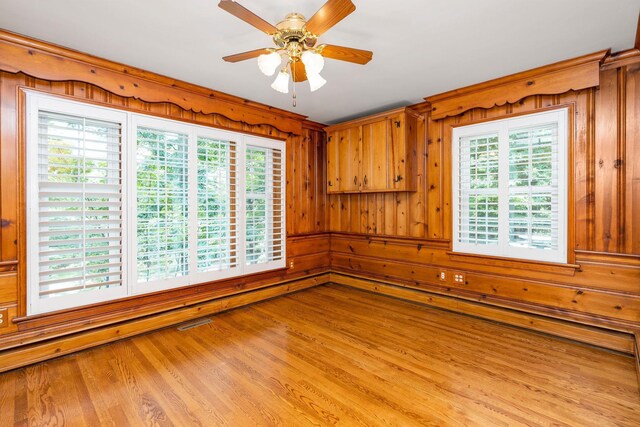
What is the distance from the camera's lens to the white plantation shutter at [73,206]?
8.15 ft

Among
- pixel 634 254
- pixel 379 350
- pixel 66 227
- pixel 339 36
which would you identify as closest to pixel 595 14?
pixel 339 36

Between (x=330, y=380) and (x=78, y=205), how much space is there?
8.29 feet

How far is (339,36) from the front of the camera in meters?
2.36

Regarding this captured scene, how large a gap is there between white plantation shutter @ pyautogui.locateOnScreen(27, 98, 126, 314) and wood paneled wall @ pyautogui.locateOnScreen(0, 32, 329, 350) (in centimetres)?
9

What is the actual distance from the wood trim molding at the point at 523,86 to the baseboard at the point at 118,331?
3171 mm

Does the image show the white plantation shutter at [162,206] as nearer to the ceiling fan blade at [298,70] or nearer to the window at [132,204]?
the window at [132,204]

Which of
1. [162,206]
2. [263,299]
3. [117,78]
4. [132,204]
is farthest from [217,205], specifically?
[117,78]

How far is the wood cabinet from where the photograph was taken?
388cm

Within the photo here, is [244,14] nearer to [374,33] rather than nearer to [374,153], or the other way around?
[374,33]

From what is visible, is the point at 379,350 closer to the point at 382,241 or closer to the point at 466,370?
the point at 466,370

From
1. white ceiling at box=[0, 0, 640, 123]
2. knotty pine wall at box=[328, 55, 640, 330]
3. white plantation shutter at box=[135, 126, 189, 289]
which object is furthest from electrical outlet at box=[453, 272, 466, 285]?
white plantation shutter at box=[135, 126, 189, 289]

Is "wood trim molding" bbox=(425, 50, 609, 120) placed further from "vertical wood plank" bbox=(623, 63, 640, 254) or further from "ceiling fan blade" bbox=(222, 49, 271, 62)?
"ceiling fan blade" bbox=(222, 49, 271, 62)

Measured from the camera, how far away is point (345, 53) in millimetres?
2082

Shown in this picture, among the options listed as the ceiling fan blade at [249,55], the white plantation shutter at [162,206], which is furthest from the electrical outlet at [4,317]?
the ceiling fan blade at [249,55]
